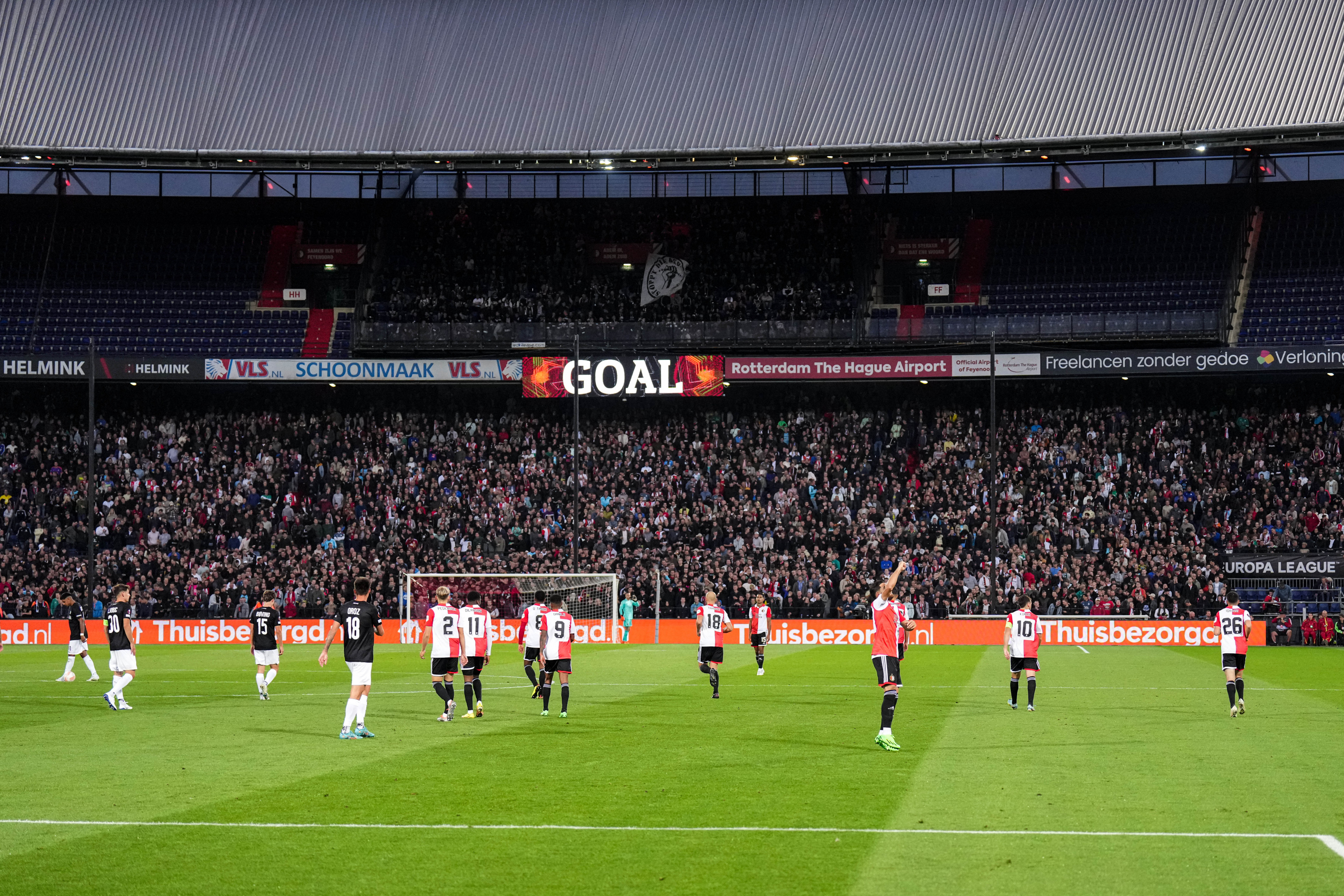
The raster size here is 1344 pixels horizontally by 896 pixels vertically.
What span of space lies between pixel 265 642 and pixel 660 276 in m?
36.8

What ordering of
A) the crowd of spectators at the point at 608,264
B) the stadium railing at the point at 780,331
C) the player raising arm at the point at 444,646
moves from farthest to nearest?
1. the crowd of spectators at the point at 608,264
2. the stadium railing at the point at 780,331
3. the player raising arm at the point at 444,646

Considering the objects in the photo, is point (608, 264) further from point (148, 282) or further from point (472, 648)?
point (472, 648)

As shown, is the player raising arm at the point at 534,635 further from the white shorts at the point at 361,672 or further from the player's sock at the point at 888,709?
the player's sock at the point at 888,709

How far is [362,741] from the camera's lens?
1956 centimetres

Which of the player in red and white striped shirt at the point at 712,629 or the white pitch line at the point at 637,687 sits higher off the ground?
the player in red and white striped shirt at the point at 712,629

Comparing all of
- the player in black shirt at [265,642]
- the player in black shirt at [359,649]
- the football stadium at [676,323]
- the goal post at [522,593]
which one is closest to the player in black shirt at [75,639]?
the player in black shirt at [265,642]

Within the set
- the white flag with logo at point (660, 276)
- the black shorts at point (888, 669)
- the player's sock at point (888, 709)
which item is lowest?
the player's sock at point (888, 709)

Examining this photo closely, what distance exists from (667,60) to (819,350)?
1350cm

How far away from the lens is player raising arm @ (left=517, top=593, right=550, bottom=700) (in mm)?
23969

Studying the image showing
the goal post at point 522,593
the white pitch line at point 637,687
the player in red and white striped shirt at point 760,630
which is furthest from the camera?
the goal post at point 522,593

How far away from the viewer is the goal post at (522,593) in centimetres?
4856

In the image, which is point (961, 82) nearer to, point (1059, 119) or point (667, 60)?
point (1059, 119)

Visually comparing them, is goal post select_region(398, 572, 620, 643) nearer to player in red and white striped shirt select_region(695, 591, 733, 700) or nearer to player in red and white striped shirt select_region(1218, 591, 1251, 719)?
player in red and white striped shirt select_region(695, 591, 733, 700)

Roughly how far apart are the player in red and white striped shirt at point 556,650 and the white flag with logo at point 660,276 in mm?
38329
